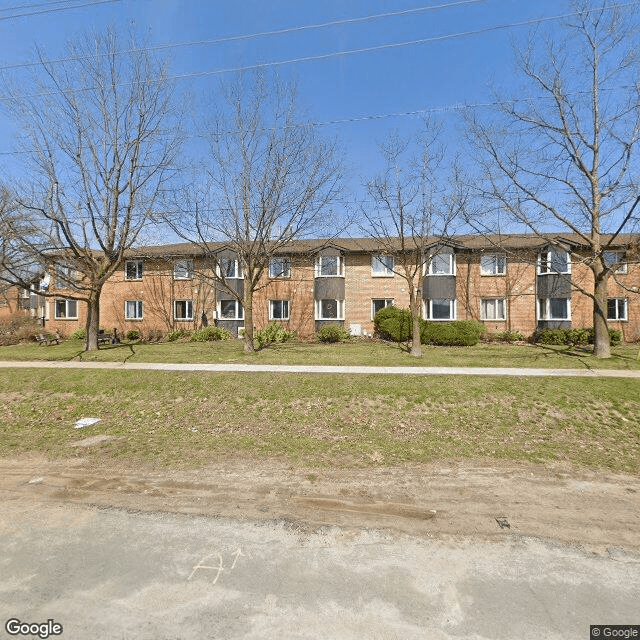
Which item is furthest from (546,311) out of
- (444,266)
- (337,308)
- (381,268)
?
(337,308)

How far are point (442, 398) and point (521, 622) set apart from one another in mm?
6696

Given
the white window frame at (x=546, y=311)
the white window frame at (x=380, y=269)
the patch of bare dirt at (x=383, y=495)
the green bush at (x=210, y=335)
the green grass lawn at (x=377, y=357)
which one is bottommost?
the patch of bare dirt at (x=383, y=495)

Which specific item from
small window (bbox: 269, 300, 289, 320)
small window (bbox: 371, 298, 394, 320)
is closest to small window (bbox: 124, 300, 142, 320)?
small window (bbox: 269, 300, 289, 320)

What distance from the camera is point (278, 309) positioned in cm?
2612

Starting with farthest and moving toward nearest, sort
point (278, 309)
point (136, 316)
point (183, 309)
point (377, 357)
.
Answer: point (136, 316) < point (183, 309) < point (278, 309) < point (377, 357)

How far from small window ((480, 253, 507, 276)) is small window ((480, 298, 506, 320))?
1.73 meters

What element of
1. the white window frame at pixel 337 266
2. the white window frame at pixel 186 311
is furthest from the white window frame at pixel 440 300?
the white window frame at pixel 186 311

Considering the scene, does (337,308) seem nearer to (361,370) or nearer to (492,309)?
(492,309)

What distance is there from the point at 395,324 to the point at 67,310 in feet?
82.3

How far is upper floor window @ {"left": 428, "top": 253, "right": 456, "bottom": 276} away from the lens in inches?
934

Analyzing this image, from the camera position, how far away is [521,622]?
288 cm

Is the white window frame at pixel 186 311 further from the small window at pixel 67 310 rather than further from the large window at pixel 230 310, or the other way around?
the small window at pixel 67 310

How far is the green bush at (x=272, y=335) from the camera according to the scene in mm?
21516

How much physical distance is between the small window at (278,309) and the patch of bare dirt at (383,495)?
64.6 ft
